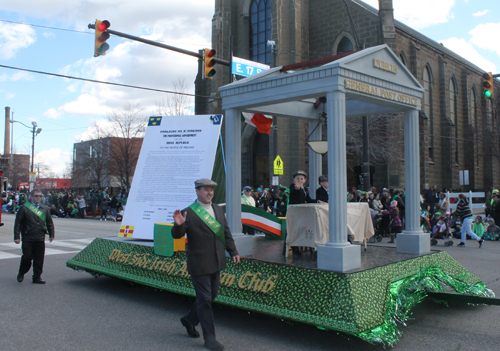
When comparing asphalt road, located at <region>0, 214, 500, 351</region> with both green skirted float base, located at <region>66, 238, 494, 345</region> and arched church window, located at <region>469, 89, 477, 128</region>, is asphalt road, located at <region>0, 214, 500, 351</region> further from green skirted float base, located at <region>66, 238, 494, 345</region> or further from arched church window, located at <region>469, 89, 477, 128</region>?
arched church window, located at <region>469, 89, 477, 128</region>

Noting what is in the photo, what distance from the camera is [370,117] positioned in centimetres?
2811

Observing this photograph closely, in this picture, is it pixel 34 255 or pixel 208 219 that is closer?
pixel 208 219

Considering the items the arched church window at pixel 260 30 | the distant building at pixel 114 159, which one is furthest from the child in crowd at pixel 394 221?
the distant building at pixel 114 159

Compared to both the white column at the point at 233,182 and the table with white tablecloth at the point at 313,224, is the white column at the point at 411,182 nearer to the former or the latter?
the table with white tablecloth at the point at 313,224

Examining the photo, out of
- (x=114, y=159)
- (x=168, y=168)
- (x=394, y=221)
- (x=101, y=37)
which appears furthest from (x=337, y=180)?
(x=114, y=159)

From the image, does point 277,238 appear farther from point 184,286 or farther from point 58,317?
point 58,317

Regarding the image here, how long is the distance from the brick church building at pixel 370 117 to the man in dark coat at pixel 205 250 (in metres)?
21.1

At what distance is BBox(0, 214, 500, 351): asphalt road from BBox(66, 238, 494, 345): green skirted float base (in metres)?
0.32

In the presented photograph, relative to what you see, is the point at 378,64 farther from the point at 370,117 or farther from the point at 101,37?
the point at 370,117

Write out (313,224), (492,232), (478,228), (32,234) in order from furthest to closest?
(492,232) < (478,228) < (32,234) < (313,224)

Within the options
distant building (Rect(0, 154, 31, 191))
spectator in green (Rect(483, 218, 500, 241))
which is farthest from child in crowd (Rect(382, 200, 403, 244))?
distant building (Rect(0, 154, 31, 191))

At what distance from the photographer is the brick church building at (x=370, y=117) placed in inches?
1117

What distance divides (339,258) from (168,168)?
3.71m

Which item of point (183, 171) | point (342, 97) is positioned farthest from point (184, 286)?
point (342, 97)
